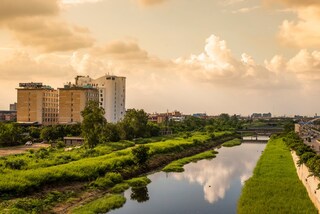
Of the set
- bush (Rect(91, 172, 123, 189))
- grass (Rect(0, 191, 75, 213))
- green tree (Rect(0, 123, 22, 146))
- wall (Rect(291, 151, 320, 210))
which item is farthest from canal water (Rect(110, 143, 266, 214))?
green tree (Rect(0, 123, 22, 146))

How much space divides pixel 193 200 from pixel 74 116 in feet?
354

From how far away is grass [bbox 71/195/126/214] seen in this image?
3953cm

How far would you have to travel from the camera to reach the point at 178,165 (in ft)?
241

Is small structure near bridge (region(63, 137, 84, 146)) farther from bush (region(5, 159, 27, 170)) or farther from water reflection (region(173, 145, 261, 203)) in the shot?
bush (region(5, 159, 27, 170))

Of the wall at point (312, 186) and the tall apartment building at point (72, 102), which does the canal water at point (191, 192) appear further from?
the tall apartment building at point (72, 102)

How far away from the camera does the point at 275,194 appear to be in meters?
41.8

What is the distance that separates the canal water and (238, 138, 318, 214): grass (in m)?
2.42

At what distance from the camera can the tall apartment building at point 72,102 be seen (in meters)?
147

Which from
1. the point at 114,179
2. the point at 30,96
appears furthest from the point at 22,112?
the point at 114,179

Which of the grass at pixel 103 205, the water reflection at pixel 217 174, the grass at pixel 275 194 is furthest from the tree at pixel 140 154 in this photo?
the grass at pixel 275 194

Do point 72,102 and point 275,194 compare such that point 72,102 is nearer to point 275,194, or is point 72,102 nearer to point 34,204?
point 34,204

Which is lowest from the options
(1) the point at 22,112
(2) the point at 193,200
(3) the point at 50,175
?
(2) the point at 193,200

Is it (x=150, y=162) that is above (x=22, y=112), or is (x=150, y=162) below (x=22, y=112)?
below

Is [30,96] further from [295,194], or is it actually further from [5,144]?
[295,194]
